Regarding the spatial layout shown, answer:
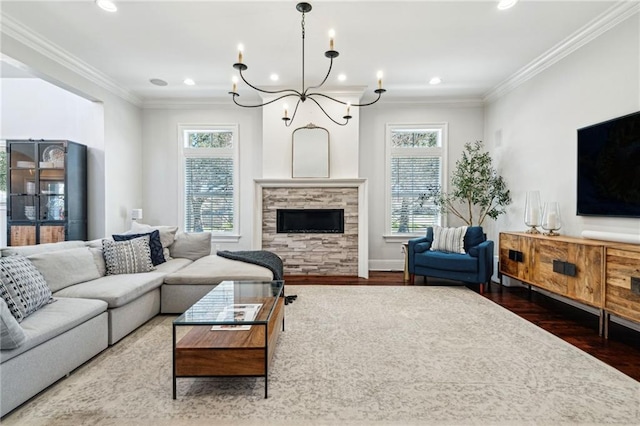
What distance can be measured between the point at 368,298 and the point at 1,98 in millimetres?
6275

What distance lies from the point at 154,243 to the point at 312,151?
2.77 meters

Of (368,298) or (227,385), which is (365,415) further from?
(368,298)

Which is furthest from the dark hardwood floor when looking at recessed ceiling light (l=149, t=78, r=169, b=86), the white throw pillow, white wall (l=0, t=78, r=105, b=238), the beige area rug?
recessed ceiling light (l=149, t=78, r=169, b=86)

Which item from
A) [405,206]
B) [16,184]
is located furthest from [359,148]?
[16,184]

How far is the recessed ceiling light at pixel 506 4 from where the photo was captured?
9.55ft

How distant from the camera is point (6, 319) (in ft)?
5.46

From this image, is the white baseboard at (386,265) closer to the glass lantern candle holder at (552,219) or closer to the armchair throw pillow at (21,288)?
the glass lantern candle holder at (552,219)

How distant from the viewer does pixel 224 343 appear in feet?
6.36

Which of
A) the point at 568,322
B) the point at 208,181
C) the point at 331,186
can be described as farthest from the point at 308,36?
the point at 568,322

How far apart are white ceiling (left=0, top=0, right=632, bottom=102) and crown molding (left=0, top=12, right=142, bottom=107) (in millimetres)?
22

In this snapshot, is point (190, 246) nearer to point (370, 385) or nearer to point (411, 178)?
point (370, 385)

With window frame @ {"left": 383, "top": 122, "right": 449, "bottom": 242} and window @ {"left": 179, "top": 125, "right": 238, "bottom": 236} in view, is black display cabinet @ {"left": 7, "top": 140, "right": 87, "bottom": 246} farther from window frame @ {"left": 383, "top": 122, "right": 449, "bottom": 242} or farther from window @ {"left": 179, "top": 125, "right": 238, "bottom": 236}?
window frame @ {"left": 383, "top": 122, "right": 449, "bottom": 242}

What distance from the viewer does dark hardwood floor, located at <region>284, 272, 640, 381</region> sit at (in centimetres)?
242

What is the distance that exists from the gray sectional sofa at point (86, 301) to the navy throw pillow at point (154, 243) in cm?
10
